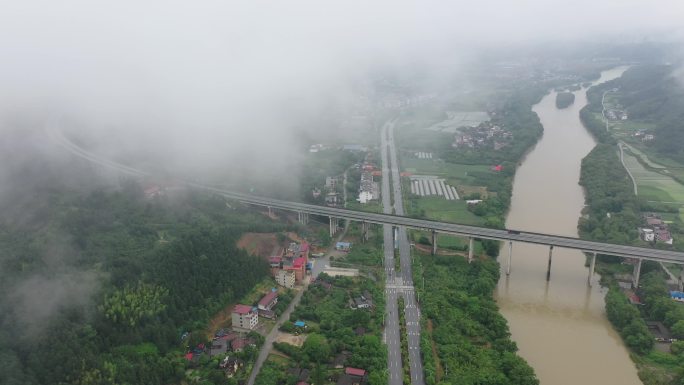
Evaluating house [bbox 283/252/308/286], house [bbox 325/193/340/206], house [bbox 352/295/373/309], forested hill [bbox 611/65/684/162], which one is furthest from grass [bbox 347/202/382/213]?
forested hill [bbox 611/65/684/162]

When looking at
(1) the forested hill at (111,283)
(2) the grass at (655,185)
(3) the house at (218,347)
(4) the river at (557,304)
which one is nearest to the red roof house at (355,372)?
(3) the house at (218,347)

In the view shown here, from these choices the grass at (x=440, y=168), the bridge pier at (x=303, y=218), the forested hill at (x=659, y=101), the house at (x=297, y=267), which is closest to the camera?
the house at (x=297, y=267)

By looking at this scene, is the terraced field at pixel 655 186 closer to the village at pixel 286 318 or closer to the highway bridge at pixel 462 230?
the highway bridge at pixel 462 230

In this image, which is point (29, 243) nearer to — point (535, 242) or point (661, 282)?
point (535, 242)

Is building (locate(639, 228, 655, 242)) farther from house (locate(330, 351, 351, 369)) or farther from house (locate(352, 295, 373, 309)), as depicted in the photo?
house (locate(330, 351, 351, 369))

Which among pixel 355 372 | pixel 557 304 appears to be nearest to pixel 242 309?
pixel 355 372

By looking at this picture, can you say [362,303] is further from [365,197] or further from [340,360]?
[365,197]
